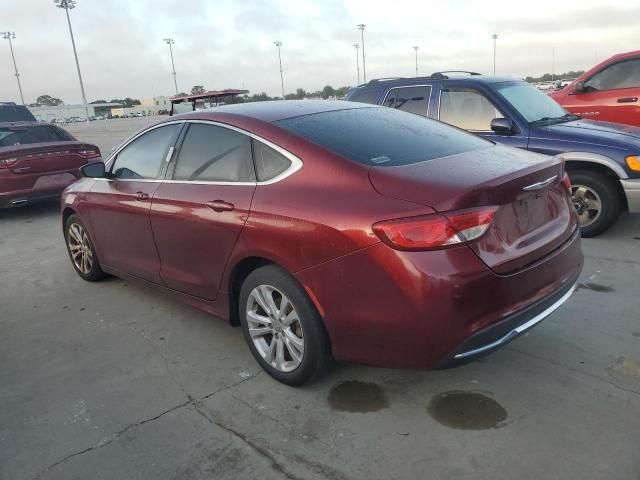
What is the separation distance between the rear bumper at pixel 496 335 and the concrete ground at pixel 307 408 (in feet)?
1.36

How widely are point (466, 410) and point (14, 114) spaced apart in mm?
13235

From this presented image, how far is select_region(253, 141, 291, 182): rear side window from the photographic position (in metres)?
3.10

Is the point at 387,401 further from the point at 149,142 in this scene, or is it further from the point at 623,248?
the point at 623,248

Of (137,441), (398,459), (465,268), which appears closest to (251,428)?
(137,441)

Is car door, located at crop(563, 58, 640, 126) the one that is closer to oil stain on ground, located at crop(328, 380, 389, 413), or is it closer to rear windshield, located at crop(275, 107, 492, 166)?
rear windshield, located at crop(275, 107, 492, 166)

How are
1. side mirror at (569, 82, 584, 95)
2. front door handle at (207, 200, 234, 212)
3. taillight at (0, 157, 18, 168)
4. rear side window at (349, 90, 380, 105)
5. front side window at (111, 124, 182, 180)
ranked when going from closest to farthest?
front door handle at (207, 200, 234, 212) < front side window at (111, 124, 182, 180) < rear side window at (349, 90, 380, 105) < taillight at (0, 157, 18, 168) < side mirror at (569, 82, 584, 95)

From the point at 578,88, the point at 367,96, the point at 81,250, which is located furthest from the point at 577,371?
the point at 578,88

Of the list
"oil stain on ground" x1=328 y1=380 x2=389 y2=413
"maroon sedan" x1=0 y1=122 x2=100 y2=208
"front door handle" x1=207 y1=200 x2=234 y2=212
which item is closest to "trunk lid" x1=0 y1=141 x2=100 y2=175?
"maroon sedan" x1=0 y1=122 x2=100 y2=208

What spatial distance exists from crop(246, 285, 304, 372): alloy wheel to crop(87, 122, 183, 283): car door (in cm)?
112

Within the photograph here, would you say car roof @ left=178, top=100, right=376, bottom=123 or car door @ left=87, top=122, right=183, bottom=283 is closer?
car roof @ left=178, top=100, right=376, bottom=123

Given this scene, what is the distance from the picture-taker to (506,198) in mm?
2656

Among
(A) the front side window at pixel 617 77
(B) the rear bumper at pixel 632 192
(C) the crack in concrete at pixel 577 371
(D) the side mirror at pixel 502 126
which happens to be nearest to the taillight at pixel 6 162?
(D) the side mirror at pixel 502 126

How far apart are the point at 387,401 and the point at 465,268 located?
→ 3.21ft

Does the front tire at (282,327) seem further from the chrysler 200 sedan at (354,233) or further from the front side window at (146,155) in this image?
the front side window at (146,155)
